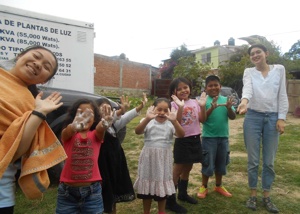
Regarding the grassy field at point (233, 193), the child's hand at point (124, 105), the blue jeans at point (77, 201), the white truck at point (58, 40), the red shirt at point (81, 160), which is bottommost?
the grassy field at point (233, 193)

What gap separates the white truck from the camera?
4699 millimetres

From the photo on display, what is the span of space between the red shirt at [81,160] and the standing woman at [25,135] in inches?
20.7

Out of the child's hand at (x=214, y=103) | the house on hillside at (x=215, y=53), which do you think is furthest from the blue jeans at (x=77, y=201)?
the house on hillside at (x=215, y=53)

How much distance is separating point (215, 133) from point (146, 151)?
1.09 metres

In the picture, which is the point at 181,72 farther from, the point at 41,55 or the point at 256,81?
the point at 41,55

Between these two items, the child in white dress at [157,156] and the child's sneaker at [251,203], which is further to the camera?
the child's sneaker at [251,203]

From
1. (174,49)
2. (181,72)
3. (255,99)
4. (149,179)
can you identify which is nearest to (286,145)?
(255,99)

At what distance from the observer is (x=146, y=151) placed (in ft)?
8.71

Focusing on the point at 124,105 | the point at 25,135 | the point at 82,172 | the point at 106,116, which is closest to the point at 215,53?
the point at 124,105

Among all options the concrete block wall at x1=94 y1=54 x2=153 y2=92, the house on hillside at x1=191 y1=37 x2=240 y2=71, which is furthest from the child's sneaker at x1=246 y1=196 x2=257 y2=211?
the house on hillside at x1=191 y1=37 x2=240 y2=71

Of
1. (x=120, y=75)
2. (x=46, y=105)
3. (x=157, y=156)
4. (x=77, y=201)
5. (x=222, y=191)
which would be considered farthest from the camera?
(x=120, y=75)

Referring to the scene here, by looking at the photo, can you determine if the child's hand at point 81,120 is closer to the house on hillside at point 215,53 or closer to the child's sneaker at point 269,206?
the child's sneaker at point 269,206

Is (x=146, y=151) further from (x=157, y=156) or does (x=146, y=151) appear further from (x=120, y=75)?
(x=120, y=75)

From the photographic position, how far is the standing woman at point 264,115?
3.06 meters
